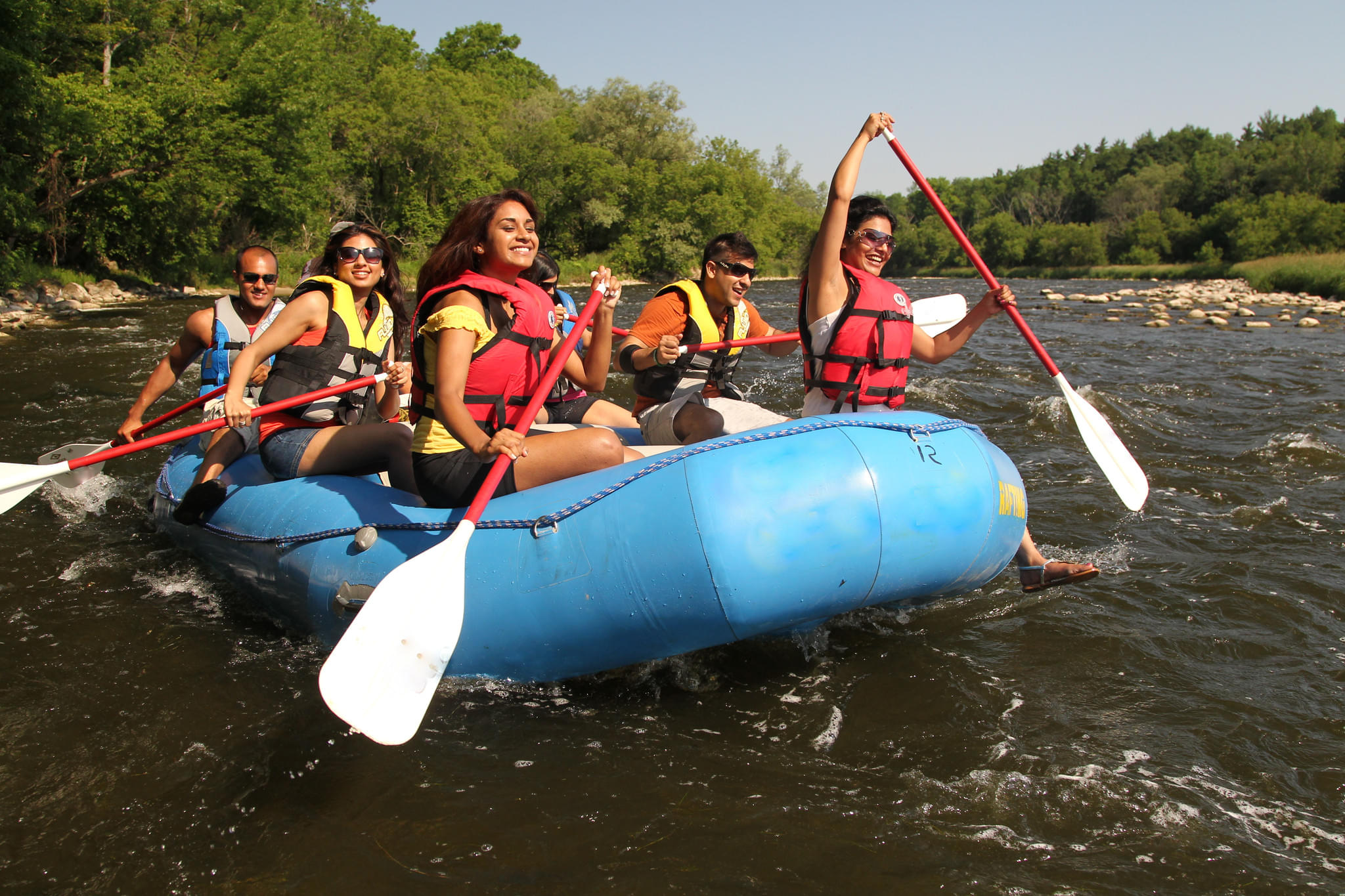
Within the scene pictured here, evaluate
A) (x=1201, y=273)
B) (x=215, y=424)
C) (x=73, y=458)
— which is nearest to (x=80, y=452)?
(x=73, y=458)

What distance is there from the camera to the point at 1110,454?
3.61 meters

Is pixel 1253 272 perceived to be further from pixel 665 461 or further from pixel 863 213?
pixel 665 461

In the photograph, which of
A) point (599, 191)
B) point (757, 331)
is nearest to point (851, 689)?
point (757, 331)

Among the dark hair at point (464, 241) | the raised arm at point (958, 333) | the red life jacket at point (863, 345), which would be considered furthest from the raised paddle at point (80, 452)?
the raised arm at point (958, 333)

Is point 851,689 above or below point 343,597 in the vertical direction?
below

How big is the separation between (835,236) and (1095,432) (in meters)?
1.52

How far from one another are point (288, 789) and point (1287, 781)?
2600 millimetres

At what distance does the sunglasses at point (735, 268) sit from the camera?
13.1 feet

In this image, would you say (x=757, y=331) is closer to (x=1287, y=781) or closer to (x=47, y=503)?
(x=1287, y=781)

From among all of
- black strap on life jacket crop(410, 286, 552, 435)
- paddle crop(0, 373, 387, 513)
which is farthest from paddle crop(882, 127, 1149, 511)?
paddle crop(0, 373, 387, 513)

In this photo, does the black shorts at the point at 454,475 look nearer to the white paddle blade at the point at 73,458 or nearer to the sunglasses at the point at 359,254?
the sunglasses at the point at 359,254

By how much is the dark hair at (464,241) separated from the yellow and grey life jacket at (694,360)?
1.26 metres

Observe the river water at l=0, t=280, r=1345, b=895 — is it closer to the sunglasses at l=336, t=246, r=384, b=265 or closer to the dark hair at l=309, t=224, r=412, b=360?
the dark hair at l=309, t=224, r=412, b=360

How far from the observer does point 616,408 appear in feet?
16.0
